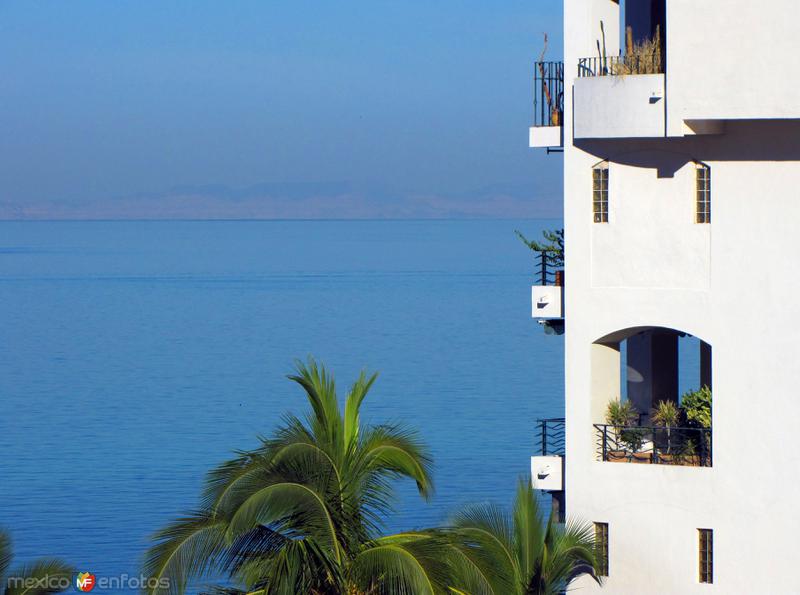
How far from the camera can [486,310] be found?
10850 centimetres

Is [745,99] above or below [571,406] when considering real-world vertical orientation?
above

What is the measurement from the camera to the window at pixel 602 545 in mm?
22281

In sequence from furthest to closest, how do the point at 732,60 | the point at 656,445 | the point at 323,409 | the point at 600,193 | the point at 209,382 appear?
1. the point at 209,382
2. the point at 656,445
3. the point at 600,193
4. the point at 732,60
5. the point at 323,409

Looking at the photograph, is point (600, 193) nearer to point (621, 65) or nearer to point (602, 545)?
point (621, 65)

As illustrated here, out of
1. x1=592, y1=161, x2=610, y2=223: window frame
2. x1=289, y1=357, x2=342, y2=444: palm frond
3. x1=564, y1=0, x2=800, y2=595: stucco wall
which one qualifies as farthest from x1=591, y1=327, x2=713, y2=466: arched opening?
x1=289, y1=357, x2=342, y2=444: palm frond

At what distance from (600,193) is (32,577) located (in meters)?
10.2

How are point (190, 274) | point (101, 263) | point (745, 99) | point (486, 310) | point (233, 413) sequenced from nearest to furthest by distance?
point (745, 99)
point (233, 413)
point (486, 310)
point (190, 274)
point (101, 263)

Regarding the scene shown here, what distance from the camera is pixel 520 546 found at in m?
20.2

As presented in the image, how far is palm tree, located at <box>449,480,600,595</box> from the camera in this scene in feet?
64.1

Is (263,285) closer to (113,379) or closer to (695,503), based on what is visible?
(113,379)

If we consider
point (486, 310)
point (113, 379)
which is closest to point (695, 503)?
point (113, 379)

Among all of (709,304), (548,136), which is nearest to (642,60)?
(548,136)

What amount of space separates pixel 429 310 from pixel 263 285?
92.3 ft

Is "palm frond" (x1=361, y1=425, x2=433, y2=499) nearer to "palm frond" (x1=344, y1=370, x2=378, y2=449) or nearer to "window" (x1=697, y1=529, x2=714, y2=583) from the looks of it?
"palm frond" (x1=344, y1=370, x2=378, y2=449)
